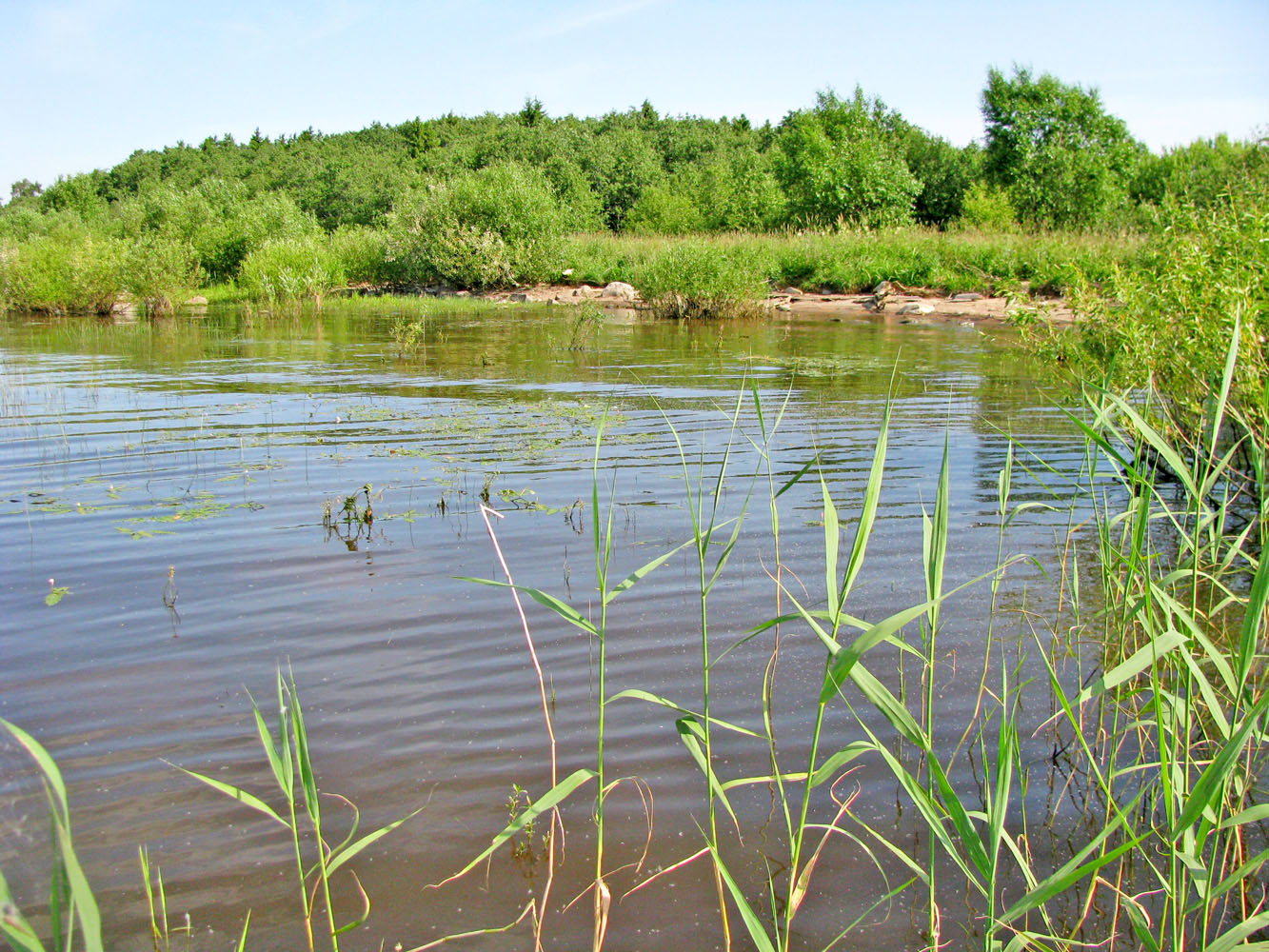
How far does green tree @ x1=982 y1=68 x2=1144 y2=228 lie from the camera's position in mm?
37438

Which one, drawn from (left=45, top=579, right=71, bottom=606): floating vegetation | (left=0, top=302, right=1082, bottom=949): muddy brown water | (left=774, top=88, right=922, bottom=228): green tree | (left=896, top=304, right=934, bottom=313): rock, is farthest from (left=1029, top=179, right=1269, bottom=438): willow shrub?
(left=774, top=88, right=922, bottom=228): green tree

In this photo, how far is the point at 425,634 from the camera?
4.36m

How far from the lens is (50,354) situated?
1609 cm

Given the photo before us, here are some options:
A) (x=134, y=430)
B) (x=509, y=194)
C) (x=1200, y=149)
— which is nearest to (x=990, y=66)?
(x=1200, y=149)

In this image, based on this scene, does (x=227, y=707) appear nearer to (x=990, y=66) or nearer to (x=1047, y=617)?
(x=1047, y=617)

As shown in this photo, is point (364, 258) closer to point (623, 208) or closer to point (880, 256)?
point (880, 256)

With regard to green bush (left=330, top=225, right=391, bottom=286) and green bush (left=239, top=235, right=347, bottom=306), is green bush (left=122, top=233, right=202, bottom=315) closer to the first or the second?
green bush (left=239, top=235, right=347, bottom=306)

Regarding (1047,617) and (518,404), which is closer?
(1047,617)

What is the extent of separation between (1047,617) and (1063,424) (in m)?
6.04

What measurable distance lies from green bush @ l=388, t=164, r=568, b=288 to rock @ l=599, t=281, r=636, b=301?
113 inches

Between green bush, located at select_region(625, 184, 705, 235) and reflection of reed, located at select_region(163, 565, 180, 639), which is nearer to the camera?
reflection of reed, located at select_region(163, 565, 180, 639)

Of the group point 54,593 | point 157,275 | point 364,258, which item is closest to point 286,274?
point 157,275

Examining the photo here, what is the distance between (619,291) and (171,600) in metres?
26.0

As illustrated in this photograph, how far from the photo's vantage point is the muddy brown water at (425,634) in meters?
2.69
